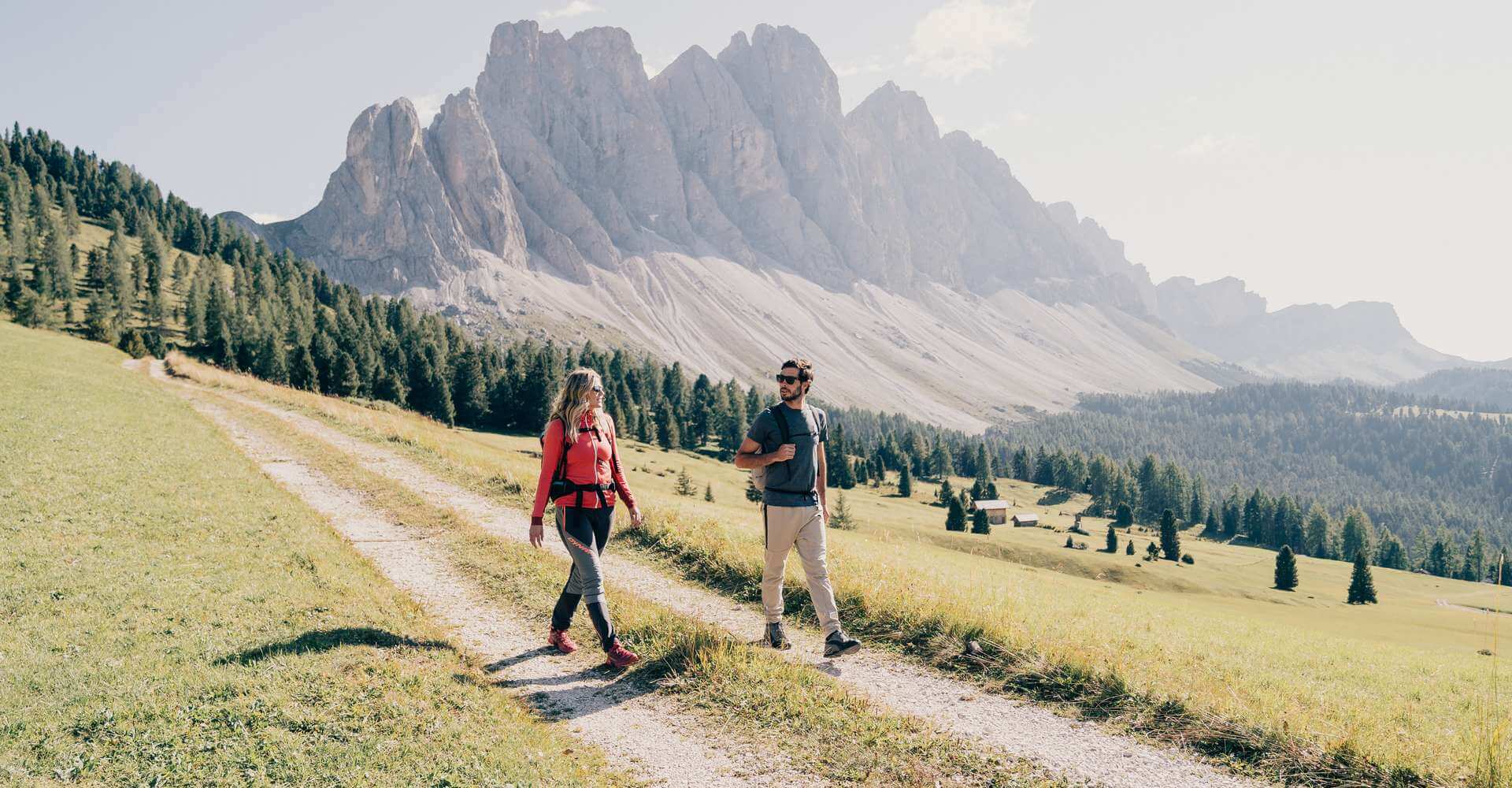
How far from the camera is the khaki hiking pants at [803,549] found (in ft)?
34.8

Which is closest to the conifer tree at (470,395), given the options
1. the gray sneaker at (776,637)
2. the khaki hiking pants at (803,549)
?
the gray sneaker at (776,637)

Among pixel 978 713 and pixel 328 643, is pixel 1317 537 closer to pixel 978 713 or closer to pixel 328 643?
pixel 978 713

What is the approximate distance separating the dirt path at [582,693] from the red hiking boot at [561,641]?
132 millimetres

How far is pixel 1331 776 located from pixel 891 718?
4.59m

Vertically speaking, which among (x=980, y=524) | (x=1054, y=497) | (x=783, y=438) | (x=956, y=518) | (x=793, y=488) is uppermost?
(x=783, y=438)

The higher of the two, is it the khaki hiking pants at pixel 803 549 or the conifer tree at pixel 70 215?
the conifer tree at pixel 70 215

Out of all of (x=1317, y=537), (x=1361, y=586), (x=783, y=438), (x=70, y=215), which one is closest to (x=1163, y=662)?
(x=783, y=438)

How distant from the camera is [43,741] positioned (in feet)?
23.6

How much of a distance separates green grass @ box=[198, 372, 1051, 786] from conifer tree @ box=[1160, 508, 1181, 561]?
128694mm

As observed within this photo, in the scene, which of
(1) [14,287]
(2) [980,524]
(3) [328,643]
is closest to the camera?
(3) [328,643]

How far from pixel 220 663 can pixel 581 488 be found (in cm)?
497

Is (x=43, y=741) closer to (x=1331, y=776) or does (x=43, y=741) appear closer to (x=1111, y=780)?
(x=1111, y=780)

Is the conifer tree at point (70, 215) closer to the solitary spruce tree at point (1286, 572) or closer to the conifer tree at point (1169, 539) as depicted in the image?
the conifer tree at point (1169, 539)

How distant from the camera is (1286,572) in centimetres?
10512
